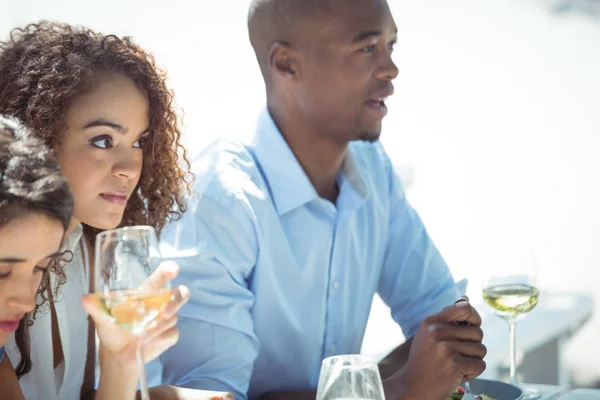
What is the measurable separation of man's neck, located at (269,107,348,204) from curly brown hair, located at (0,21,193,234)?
1.06 ft

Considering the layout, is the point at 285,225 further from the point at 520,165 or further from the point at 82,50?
the point at 520,165

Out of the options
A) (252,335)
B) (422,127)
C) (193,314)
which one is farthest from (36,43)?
(422,127)

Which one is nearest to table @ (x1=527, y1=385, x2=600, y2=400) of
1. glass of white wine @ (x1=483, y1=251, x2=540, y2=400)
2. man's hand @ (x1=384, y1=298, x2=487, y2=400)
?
glass of white wine @ (x1=483, y1=251, x2=540, y2=400)

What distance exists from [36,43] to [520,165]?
4.46m

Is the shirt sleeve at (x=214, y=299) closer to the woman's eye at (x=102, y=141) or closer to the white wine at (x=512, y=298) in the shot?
the woman's eye at (x=102, y=141)

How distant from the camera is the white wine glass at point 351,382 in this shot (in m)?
1.08

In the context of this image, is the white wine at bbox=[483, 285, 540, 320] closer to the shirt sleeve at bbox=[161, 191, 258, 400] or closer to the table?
the table

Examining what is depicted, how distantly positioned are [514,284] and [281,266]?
544 mm

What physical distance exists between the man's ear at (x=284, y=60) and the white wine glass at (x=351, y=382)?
1149 mm

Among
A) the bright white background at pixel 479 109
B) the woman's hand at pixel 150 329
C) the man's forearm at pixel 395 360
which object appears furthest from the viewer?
the bright white background at pixel 479 109

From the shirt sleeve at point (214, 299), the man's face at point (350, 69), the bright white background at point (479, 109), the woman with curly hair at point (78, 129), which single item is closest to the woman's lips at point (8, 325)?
the woman with curly hair at point (78, 129)

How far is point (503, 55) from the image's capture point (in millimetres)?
5914

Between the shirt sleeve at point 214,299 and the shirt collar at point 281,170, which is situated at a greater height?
the shirt collar at point 281,170

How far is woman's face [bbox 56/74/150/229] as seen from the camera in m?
1.62
